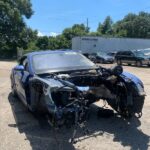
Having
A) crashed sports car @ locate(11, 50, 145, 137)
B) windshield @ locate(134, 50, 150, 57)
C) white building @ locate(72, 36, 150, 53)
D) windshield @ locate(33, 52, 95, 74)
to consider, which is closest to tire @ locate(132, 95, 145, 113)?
crashed sports car @ locate(11, 50, 145, 137)

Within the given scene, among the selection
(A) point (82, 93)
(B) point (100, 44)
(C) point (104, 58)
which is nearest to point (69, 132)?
(A) point (82, 93)

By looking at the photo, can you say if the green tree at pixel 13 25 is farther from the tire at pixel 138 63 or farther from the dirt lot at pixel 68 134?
the dirt lot at pixel 68 134

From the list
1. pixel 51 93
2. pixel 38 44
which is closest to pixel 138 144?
pixel 51 93

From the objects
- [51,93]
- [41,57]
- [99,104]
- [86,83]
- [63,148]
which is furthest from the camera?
[99,104]

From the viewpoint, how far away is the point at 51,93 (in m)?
6.23

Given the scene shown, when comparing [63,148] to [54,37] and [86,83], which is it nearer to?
[86,83]

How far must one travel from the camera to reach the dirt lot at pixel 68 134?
5.96 metres

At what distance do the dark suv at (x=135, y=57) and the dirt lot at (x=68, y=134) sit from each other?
23.0 m

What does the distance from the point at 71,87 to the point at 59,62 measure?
7.36ft

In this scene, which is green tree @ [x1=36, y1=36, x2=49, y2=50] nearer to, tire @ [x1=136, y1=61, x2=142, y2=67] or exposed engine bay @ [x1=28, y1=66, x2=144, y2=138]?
tire @ [x1=136, y1=61, x2=142, y2=67]

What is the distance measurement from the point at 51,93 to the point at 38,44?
57796 millimetres

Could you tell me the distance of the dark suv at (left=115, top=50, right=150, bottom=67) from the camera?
3108 cm

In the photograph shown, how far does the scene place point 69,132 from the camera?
6.80m

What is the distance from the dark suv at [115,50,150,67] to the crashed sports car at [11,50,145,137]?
22.9 m
